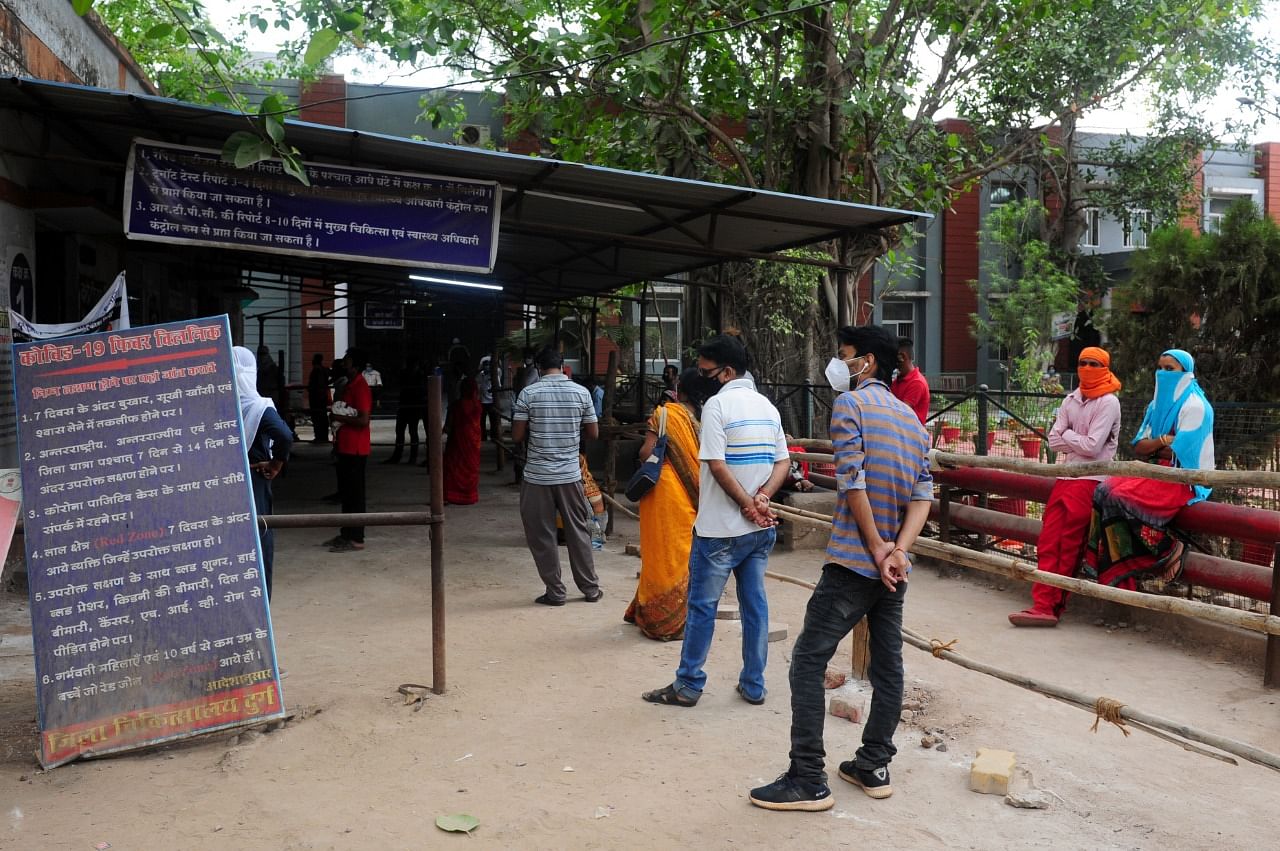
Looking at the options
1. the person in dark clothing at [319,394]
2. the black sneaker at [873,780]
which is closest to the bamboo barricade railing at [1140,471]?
the black sneaker at [873,780]

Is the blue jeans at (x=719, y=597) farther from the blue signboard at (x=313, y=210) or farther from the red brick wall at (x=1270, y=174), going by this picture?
the red brick wall at (x=1270, y=174)

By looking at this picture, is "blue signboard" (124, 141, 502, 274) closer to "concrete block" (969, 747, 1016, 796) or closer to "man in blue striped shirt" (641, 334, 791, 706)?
"man in blue striped shirt" (641, 334, 791, 706)

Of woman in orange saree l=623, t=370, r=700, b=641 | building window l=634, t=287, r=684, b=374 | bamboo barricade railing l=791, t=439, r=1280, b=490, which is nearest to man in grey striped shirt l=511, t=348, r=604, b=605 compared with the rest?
woman in orange saree l=623, t=370, r=700, b=641

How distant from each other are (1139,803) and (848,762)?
1.07 m

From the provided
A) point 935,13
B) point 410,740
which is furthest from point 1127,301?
point 410,740

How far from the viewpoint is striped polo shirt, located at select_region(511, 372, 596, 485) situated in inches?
276

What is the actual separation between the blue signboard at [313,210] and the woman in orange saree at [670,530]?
2.38 meters

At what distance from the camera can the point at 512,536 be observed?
980cm

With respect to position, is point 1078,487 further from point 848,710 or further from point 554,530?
point 554,530

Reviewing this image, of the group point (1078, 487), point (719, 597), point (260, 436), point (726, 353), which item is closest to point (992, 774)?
point (719, 597)

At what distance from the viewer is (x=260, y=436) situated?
5.23 meters

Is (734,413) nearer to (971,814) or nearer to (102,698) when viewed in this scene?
(971,814)

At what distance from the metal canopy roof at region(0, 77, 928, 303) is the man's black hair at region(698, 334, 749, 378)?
8.25 feet

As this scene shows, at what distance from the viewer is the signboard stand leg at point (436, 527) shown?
4684 mm
